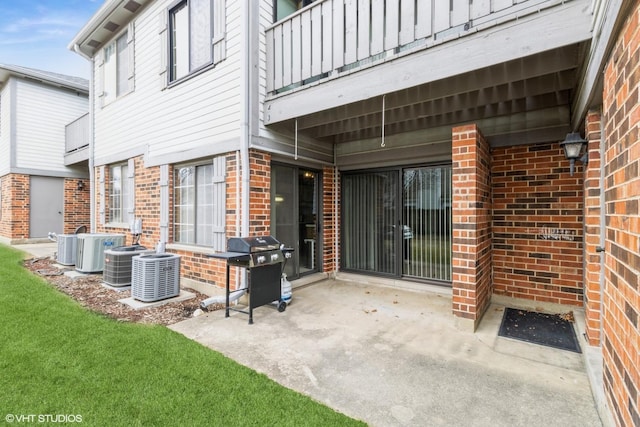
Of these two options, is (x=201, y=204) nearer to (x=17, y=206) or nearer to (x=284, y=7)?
(x=284, y=7)

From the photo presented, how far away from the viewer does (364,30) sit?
3555mm

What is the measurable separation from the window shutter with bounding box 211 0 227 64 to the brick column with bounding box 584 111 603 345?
4.70 m

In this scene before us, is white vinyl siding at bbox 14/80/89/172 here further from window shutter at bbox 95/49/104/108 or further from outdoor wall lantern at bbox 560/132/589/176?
outdoor wall lantern at bbox 560/132/589/176

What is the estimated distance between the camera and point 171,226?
5.78 metres

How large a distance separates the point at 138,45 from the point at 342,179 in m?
5.14

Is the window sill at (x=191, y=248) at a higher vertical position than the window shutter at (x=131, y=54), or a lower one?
lower

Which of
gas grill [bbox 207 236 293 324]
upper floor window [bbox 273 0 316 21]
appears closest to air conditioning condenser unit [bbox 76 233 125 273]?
gas grill [bbox 207 236 293 324]

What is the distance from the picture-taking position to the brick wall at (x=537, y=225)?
4.02 meters

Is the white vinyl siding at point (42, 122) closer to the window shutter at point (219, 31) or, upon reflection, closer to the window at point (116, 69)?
the window at point (116, 69)

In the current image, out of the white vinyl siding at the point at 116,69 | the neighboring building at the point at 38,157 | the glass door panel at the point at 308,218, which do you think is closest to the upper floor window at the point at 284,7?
the glass door panel at the point at 308,218

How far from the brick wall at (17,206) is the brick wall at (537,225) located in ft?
45.7

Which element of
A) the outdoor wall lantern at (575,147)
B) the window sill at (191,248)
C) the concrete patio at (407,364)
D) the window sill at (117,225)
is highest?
the outdoor wall lantern at (575,147)

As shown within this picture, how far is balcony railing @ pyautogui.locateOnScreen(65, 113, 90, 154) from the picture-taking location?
9.62 m

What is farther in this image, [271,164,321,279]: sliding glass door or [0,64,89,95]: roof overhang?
[0,64,89,95]: roof overhang
